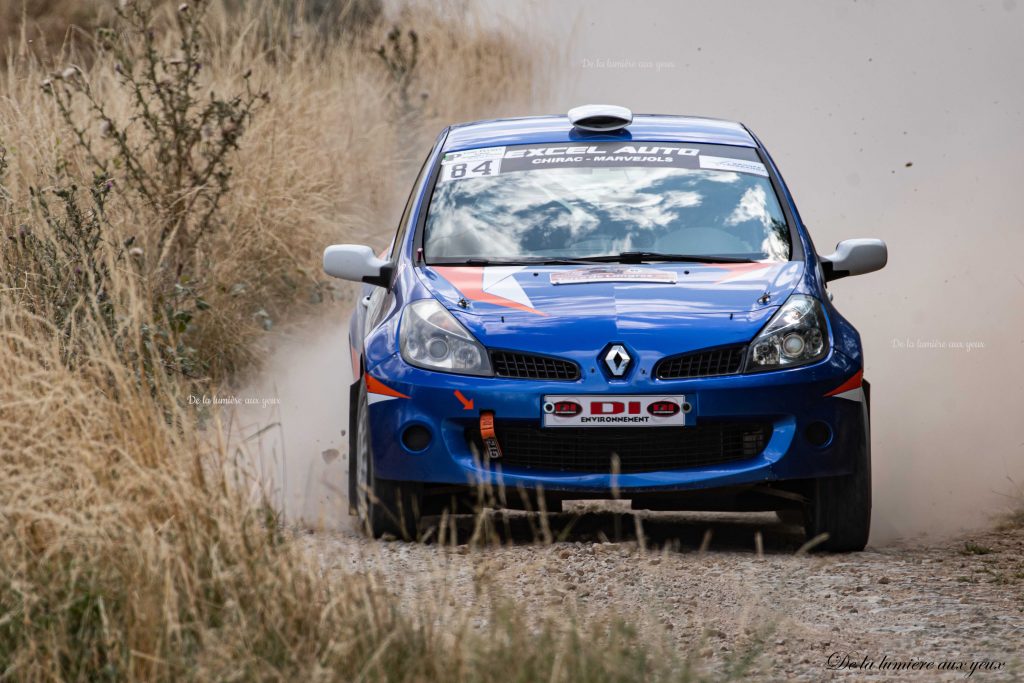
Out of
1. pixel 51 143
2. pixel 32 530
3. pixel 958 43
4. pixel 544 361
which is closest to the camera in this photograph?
pixel 32 530

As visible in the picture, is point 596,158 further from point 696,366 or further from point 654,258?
point 696,366

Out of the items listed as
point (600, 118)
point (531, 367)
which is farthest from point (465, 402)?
point (600, 118)

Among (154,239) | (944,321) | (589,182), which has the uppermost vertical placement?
(589,182)

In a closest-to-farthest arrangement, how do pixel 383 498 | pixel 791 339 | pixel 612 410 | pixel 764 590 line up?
pixel 764 590, pixel 612 410, pixel 791 339, pixel 383 498

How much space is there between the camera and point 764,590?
5.97 m

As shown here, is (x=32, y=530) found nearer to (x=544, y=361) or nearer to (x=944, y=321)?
(x=544, y=361)

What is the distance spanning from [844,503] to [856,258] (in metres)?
1.23

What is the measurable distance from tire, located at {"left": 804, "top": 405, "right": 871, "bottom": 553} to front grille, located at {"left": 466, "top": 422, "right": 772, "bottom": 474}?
328 mm

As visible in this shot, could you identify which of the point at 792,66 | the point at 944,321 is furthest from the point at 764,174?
the point at 792,66

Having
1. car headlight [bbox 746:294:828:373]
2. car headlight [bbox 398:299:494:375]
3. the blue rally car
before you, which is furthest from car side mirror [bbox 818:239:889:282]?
car headlight [bbox 398:299:494:375]

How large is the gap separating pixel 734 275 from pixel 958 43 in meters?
16.7

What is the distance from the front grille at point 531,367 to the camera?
6539mm

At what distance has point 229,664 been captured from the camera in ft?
13.6

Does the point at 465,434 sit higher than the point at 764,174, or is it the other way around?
the point at 764,174
